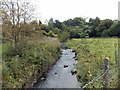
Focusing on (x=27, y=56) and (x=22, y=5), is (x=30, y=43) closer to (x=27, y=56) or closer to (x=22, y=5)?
(x=27, y=56)

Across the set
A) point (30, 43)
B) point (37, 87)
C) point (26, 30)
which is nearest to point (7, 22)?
point (26, 30)

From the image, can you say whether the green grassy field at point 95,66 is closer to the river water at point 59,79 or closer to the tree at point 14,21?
the river water at point 59,79

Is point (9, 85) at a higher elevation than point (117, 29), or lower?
lower

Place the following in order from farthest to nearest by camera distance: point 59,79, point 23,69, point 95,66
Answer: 1. point 59,79
2. point 95,66
3. point 23,69

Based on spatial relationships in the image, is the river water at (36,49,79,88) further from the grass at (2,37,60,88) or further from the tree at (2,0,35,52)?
Answer: the tree at (2,0,35,52)

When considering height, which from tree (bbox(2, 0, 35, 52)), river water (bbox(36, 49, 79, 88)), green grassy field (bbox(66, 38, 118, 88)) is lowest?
river water (bbox(36, 49, 79, 88))

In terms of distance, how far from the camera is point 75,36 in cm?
3225

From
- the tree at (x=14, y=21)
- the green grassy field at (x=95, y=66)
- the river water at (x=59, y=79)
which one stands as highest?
the tree at (x=14, y=21)

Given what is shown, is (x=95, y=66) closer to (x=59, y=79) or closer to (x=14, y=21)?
(x=59, y=79)

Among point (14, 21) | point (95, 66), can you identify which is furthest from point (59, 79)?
point (14, 21)

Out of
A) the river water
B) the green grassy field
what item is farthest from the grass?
the green grassy field

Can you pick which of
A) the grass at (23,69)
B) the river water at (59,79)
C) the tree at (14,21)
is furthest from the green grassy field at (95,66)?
the tree at (14,21)

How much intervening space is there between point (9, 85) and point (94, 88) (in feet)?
9.91

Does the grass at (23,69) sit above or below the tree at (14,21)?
below
